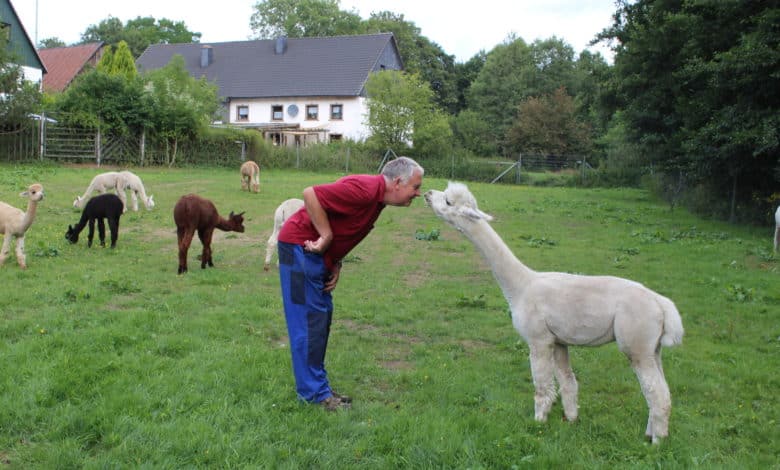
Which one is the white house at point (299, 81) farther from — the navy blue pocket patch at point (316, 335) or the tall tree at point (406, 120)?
the navy blue pocket patch at point (316, 335)

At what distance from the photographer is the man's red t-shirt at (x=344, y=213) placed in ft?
17.1

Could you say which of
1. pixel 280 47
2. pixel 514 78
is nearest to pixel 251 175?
pixel 280 47

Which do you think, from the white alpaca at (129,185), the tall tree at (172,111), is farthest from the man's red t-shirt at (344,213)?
the tall tree at (172,111)

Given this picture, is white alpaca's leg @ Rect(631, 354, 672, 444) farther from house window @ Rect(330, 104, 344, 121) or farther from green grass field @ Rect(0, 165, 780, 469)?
house window @ Rect(330, 104, 344, 121)

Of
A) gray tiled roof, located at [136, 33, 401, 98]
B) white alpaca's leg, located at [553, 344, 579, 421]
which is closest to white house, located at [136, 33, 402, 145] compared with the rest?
gray tiled roof, located at [136, 33, 401, 98]

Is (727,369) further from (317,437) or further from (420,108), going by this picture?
(420,108)

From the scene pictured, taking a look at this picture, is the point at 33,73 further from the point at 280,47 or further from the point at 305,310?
the point at 305,310

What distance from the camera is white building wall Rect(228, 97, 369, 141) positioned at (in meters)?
55.9

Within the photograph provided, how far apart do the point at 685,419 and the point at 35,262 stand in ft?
34.1

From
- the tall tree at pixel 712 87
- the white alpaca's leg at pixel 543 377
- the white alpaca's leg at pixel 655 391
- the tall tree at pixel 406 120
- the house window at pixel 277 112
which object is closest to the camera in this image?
the white alpaca's leg at pixel 655 391

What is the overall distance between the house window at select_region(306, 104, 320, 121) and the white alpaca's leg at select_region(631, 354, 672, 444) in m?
54.4

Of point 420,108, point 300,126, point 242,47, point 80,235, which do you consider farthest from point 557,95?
point 80,235

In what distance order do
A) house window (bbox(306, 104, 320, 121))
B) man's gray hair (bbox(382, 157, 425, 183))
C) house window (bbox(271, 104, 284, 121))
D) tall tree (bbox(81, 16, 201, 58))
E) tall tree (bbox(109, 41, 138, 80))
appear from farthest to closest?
tall tree (bbox(81, 16, 201, 58)) < house window (bbox(271, 104, 284, 121)) < house window (bbox(306, 104, 320, 121)) < tall tree (bbox(109, 41, 138, 80)) < man's gray hair (bbox(382, 157, 425, 183))

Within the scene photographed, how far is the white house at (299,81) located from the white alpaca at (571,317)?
4822cm
